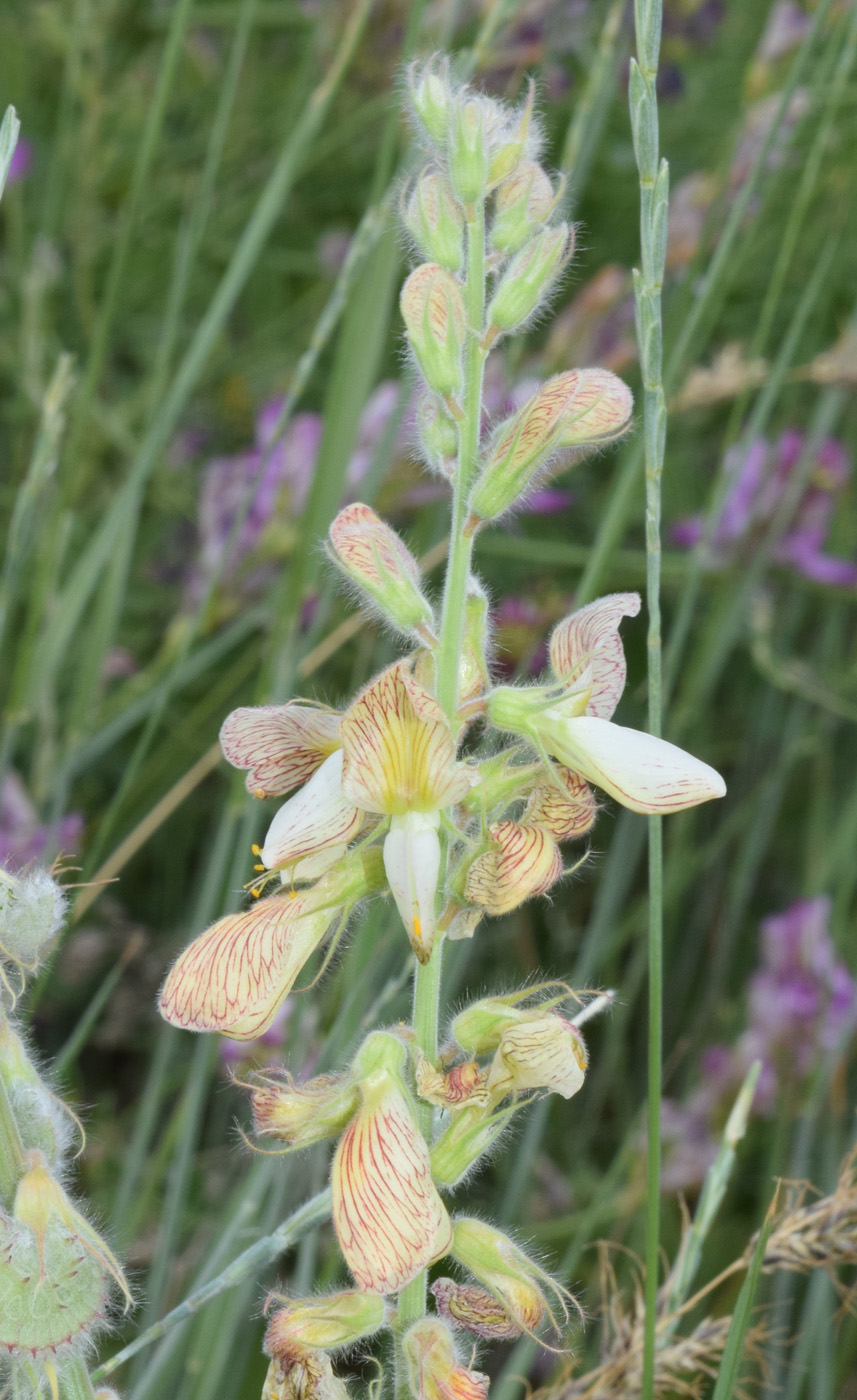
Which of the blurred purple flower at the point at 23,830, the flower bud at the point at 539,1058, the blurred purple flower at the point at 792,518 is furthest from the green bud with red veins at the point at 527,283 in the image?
the blurred purple flower at the point at 792,518

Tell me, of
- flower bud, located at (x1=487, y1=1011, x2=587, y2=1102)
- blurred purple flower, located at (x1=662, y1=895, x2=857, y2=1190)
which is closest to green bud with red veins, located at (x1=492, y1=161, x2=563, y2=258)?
flower bud, located at (x1=487, y1=1011, x2=587, y2=1102)

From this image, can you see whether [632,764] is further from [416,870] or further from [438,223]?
[438,223]

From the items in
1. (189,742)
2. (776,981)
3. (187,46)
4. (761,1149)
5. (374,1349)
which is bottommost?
(761,1149)

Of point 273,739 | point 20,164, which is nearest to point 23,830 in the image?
point 273,739

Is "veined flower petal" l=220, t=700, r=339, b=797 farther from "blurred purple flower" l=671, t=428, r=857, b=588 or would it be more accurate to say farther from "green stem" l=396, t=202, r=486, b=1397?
"blurred purple flower" l=671, t=428, r=857, b=588

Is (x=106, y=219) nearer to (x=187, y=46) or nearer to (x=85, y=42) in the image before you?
(x=187, y=46)

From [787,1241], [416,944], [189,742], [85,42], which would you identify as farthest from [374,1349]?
[85,42]
